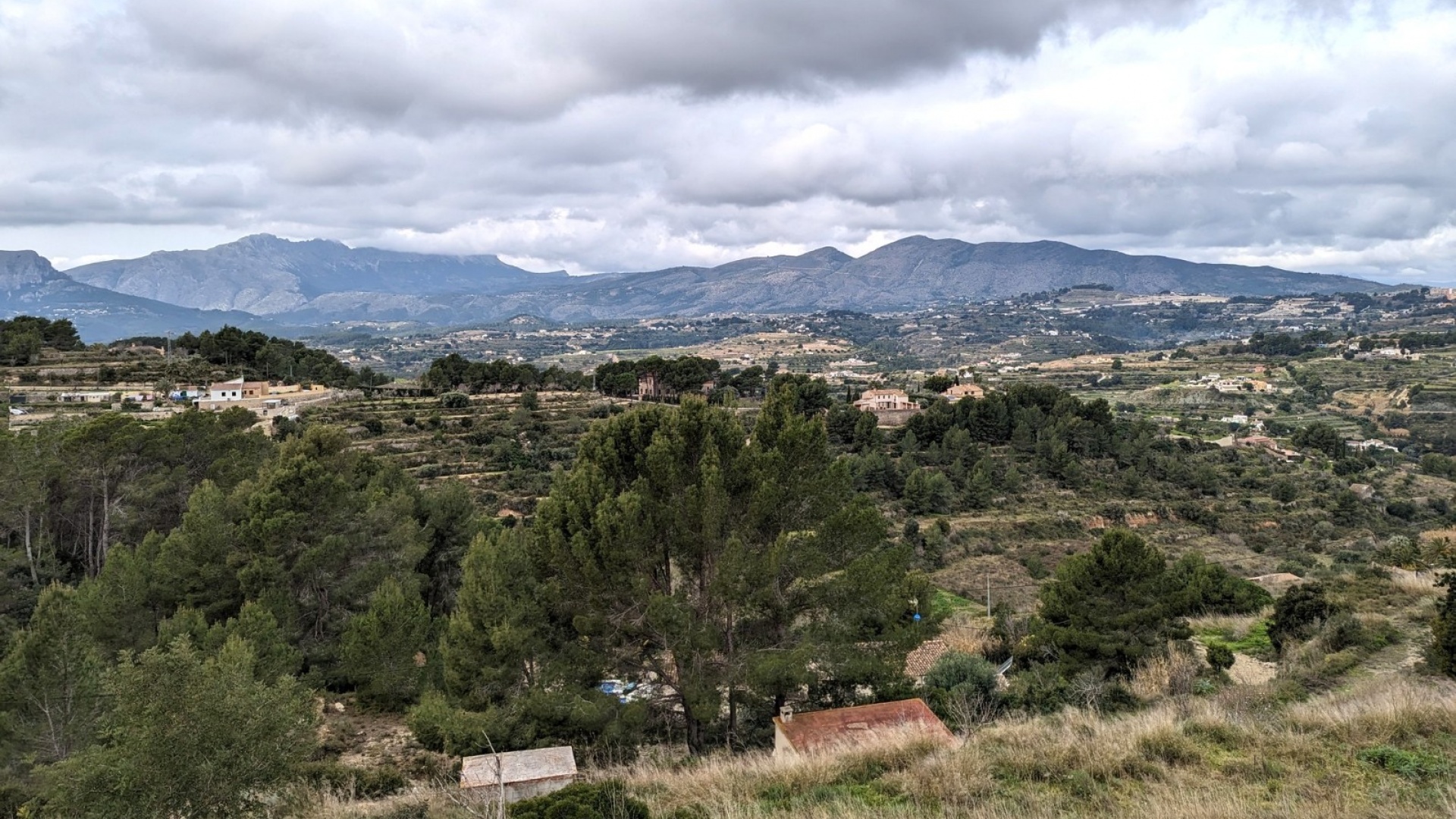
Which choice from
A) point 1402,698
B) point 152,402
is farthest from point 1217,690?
point 152,402

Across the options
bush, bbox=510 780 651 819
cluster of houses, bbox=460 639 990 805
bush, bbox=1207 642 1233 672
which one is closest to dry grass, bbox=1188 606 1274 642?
bush, bbox=1207 642 1233 672

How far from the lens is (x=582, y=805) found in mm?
4504

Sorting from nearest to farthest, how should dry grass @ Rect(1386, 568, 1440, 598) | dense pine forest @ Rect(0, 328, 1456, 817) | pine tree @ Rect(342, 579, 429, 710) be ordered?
dense pine forest @ Rect(0, 328, 1456, 817)
dry grass @ Rect(1386, 568, 1440, 598)
pine tree @ Rect(342, 579, 429, 710)

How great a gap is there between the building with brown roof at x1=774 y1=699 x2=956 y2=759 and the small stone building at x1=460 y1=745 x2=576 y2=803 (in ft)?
8.46

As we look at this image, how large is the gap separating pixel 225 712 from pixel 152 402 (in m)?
42.2

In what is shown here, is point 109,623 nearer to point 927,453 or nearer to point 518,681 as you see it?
point 518,681

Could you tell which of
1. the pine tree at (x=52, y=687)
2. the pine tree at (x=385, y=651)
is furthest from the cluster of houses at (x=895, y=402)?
the pine tree at (x=52, y=687)

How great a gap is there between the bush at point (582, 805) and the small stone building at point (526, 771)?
3.82 metres

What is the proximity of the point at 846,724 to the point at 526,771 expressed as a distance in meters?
3.98

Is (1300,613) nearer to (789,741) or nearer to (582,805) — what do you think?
(789,741)

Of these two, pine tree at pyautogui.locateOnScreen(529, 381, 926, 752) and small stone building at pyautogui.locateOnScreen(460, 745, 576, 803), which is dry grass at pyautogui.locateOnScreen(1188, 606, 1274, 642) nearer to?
pine tree at pyautogui.locateOnScreen(529, 381, 926, 752)

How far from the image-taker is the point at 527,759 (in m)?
9.34

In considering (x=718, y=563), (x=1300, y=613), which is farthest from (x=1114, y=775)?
(x=1300, y=613)

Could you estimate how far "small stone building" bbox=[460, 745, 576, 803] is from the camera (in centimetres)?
869
